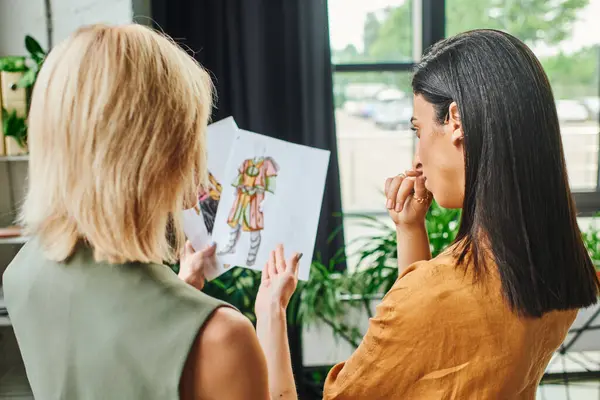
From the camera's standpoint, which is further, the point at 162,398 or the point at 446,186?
the point at 446,186

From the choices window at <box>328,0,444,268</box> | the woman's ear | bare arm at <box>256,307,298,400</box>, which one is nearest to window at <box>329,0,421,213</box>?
window at <box>328,0,444,268</box>

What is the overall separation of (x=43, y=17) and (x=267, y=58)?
95cm

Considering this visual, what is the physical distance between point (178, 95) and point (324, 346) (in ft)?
7.79

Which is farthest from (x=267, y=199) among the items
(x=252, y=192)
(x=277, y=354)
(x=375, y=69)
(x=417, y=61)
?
(x=375, y=69)

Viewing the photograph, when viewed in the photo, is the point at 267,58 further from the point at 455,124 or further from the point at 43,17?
the point at 455,124

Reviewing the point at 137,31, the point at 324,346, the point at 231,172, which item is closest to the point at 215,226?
the point at 231,172

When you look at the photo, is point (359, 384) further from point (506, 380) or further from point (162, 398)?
point (162, 398)

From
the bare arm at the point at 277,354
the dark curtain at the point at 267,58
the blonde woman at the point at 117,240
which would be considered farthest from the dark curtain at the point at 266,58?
the blonde woman at the point at 117,240

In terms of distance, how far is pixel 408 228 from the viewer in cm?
113

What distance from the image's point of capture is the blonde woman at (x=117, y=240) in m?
0.62

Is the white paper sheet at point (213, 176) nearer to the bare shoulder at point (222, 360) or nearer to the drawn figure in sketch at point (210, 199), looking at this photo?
the drawn figure in sketch at point (210, 199)

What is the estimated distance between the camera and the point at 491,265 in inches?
31.3

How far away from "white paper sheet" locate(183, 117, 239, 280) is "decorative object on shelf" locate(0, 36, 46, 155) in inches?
42.2

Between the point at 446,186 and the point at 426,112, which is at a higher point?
the point at 426,112
